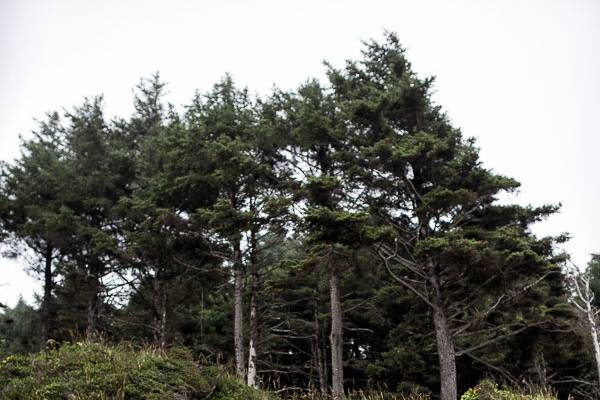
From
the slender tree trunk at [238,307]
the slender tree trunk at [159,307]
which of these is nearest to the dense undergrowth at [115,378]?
the slender tree trunk at [238,307]

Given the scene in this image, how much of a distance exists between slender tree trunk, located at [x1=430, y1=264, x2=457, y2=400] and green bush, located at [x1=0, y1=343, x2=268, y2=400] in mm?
5940

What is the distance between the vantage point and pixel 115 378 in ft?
18.1

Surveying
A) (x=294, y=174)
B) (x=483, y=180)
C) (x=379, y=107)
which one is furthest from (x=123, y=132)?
(x=483, y=180)

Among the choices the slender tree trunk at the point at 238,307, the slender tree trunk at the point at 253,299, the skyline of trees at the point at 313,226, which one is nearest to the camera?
the skyline of trees at the point at 313,226

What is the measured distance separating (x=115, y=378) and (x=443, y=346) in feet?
28.7

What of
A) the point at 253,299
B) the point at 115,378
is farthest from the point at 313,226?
the point at 115,378

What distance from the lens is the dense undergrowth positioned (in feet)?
17.3

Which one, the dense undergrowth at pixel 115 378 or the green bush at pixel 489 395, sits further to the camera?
the green bush at pixel 489 395

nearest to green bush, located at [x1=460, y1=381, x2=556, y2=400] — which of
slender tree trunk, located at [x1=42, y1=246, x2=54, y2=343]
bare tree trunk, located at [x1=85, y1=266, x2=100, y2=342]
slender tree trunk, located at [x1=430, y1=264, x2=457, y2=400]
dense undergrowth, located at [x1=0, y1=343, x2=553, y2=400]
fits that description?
dense undergrowth, located at [x1=0, y1=343, x2=553, y2=400]

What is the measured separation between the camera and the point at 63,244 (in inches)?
645

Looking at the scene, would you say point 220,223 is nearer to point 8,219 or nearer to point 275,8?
point 8,219

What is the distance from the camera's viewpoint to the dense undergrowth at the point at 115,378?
17.3 feet

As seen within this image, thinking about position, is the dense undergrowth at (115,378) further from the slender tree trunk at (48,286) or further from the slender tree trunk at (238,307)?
the slender tree trunk at (48,286)

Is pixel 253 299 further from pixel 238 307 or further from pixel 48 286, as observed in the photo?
pixel 48 286
